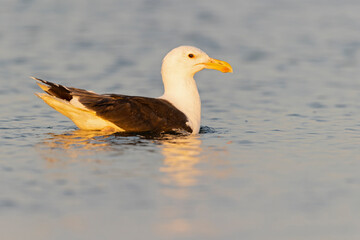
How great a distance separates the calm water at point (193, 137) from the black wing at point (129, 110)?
1.13 ft

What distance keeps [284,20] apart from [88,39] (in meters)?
6.23

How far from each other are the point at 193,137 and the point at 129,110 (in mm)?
1061

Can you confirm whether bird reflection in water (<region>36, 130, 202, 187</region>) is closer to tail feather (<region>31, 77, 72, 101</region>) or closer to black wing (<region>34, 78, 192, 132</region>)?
black wing (<region>34, 78, 192, 132</region>)

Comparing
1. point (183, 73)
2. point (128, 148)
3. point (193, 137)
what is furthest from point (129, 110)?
point (183, 73)

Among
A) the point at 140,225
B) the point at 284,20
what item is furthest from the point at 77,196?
the point at 284,20

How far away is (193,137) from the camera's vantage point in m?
12.3

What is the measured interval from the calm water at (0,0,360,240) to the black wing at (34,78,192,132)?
0.35m

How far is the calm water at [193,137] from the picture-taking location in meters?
7.88

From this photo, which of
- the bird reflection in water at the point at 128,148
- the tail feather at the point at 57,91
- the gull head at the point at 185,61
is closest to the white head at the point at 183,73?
the gull head at the point at 185,61

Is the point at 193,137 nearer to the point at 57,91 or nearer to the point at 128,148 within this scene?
the point at 128,148

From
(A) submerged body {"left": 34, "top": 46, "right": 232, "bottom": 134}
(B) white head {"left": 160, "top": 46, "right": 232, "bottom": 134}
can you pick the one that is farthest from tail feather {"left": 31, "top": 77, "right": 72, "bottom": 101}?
(B) white head {"left": 160, "top": 46, "right": 232, "bottom": 134}

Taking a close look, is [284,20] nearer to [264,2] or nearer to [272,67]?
[264,2]

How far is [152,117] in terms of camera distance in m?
12.3

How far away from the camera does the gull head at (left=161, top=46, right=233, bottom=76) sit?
43.4 ft
